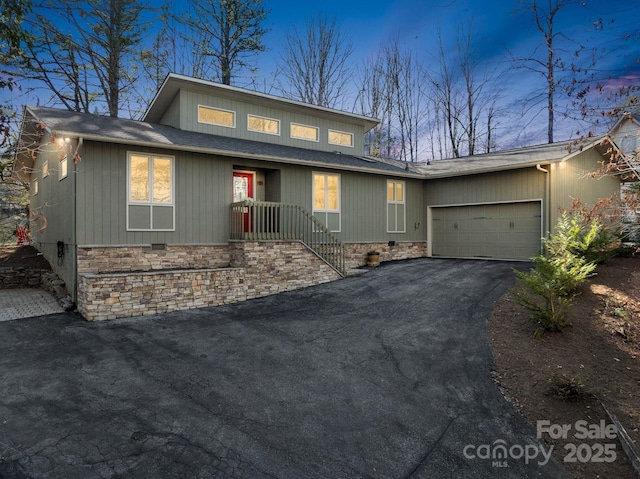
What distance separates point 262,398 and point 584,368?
405cm

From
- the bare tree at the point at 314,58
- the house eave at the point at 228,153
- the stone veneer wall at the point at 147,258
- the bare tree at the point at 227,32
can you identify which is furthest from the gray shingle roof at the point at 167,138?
the bare tree at the point at 314,58

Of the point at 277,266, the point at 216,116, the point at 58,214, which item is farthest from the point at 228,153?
the point at 58,214

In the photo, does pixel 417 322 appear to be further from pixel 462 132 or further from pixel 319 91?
pixel 462 132

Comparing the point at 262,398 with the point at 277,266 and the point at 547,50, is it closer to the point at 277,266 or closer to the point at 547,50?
the point at 277,266

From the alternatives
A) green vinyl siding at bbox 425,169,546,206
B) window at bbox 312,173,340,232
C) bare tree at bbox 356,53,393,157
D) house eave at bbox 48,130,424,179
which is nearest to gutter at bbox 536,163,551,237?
green vinyl siding at bbox 425,169,546,206

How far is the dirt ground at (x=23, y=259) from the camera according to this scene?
11.1 meters

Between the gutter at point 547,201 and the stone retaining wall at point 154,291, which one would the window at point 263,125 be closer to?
the stone retaining wall at point 154,291

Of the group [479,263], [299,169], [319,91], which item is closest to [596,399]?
[479,263]

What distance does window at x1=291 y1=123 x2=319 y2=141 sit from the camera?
12984 millimetres

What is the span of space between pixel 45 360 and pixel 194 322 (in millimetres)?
2368

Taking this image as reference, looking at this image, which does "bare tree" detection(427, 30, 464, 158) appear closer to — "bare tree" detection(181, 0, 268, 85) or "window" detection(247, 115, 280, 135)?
"bare tree" detection(181, 0, 268, 85)

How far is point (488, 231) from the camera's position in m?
12.5

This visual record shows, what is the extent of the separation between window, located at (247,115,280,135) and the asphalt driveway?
7.44 meters

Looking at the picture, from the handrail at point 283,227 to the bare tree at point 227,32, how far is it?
11.8 metres
